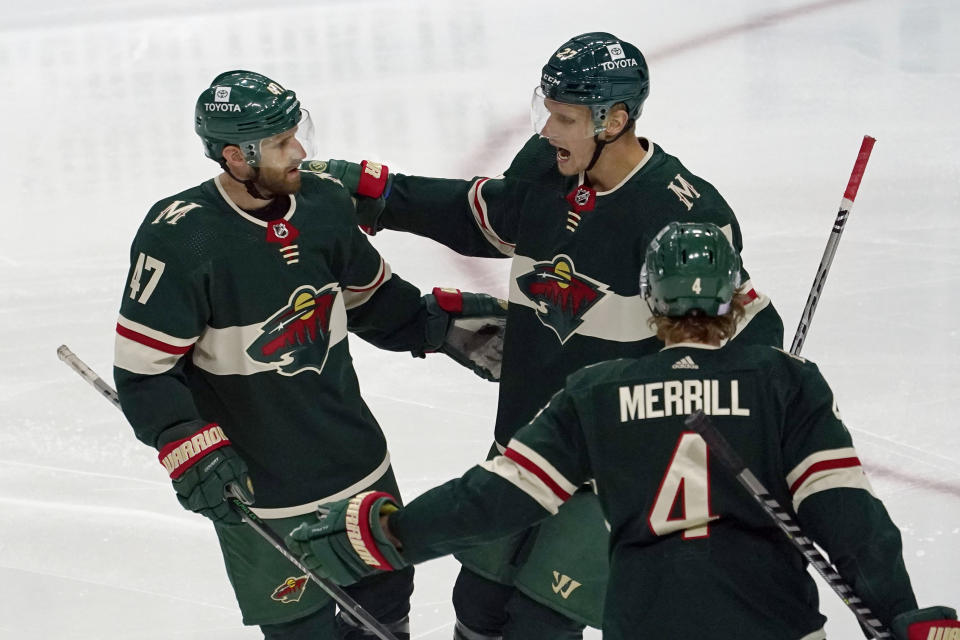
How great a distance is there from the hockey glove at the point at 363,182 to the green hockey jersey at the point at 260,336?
0.63 ft

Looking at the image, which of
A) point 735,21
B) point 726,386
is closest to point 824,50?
point 735,21

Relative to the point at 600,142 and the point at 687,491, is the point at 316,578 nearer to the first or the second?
the point at 687,491

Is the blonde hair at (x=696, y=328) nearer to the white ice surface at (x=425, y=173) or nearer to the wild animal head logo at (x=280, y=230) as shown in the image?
the wild animal head logo at (x=280, y=230)

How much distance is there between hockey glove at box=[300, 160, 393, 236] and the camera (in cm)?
307

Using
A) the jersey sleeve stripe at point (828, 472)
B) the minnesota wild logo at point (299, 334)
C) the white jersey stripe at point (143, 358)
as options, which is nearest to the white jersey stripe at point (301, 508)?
the minnesota wild logo at point (299, 334)

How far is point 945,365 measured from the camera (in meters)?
4.35

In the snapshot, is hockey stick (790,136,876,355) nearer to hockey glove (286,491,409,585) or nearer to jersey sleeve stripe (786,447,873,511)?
jersey sleeve stripe (786,447,873,511)

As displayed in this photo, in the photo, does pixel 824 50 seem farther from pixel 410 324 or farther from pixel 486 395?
pixel 410 324

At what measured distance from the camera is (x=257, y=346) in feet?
8.80

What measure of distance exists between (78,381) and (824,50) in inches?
170

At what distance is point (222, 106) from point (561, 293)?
0.75 metres

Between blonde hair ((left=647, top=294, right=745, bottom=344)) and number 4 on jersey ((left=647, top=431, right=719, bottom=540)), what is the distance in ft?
0.51

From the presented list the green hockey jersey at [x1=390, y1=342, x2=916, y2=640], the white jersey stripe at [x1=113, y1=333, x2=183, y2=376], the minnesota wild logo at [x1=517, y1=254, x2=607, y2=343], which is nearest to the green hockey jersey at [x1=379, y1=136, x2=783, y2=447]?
the minnesota wild logo at [x1=517, y1=254, x2=607, y2=343]

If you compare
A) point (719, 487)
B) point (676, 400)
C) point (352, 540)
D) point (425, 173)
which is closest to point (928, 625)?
point (719, 487)
